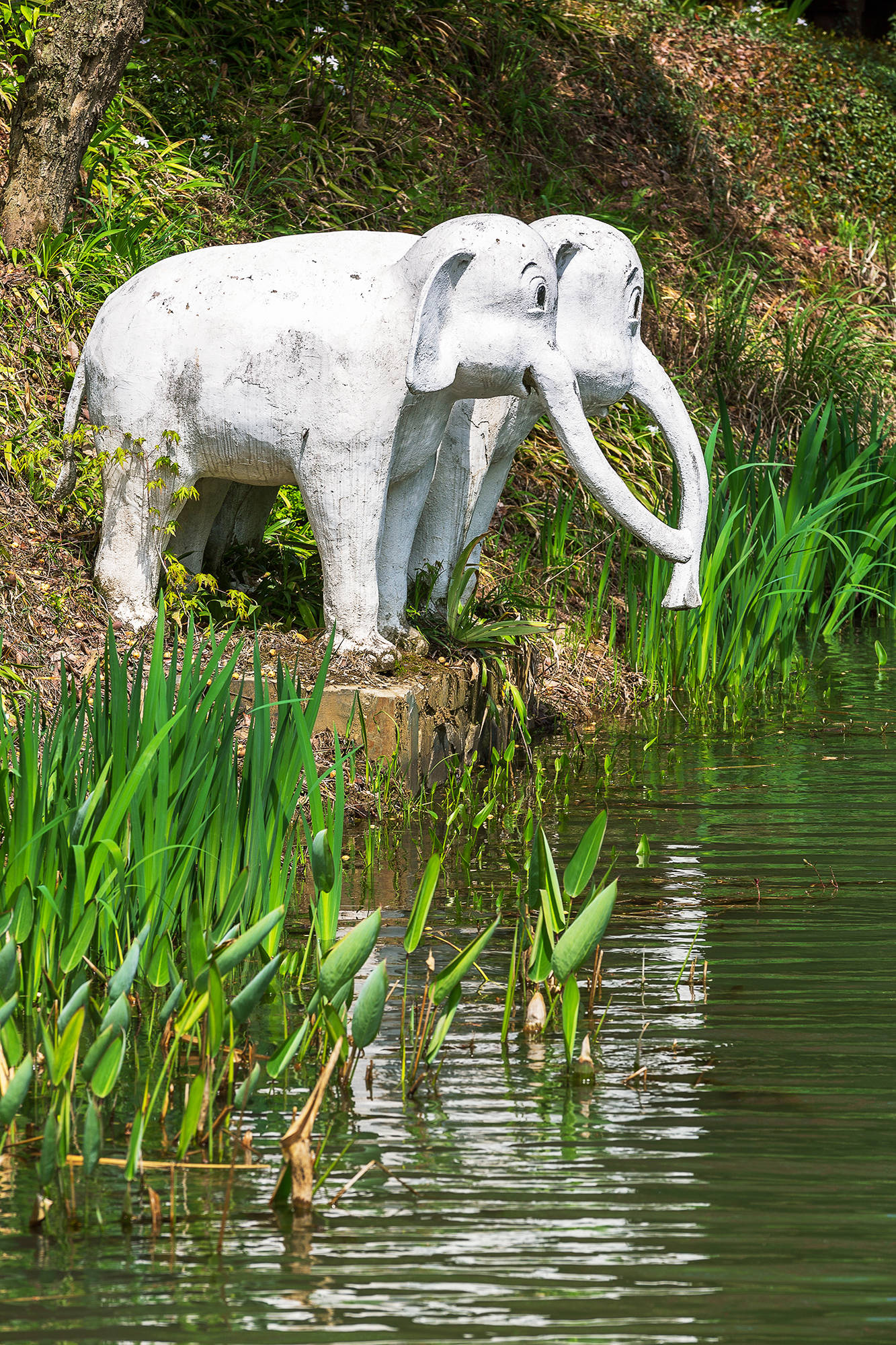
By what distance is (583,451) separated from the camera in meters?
Result: 4.67

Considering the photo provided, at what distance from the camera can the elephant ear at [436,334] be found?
4.50 meters

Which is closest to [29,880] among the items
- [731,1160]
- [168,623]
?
[731,1160]

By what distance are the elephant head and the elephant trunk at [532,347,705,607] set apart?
3 centimetres

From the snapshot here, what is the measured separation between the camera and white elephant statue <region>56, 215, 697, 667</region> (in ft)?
15.1

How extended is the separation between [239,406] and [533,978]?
2.29 m

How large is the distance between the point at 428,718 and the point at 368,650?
26 cm

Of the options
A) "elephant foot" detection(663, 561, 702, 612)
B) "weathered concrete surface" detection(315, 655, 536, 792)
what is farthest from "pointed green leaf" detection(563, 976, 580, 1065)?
"elephant foot" detection(663, 561, 702, 612)

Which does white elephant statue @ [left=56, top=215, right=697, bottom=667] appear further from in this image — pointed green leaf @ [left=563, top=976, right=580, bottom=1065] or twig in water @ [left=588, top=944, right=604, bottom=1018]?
pointed green leaf @ [left=563, top=976, right=580, bottom=1065]

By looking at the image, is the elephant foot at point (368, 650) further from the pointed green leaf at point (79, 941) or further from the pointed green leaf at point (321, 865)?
the pointed green leaf at point (79, 941)

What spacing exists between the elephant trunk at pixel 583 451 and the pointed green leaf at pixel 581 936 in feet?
6.97

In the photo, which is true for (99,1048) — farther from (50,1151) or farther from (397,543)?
(397,543)

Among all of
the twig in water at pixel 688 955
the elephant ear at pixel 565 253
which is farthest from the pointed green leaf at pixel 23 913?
the elephant ear at pixel 565 253

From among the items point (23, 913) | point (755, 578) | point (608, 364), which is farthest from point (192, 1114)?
point (755, 578)

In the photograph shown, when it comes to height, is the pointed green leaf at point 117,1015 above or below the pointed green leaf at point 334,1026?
above
